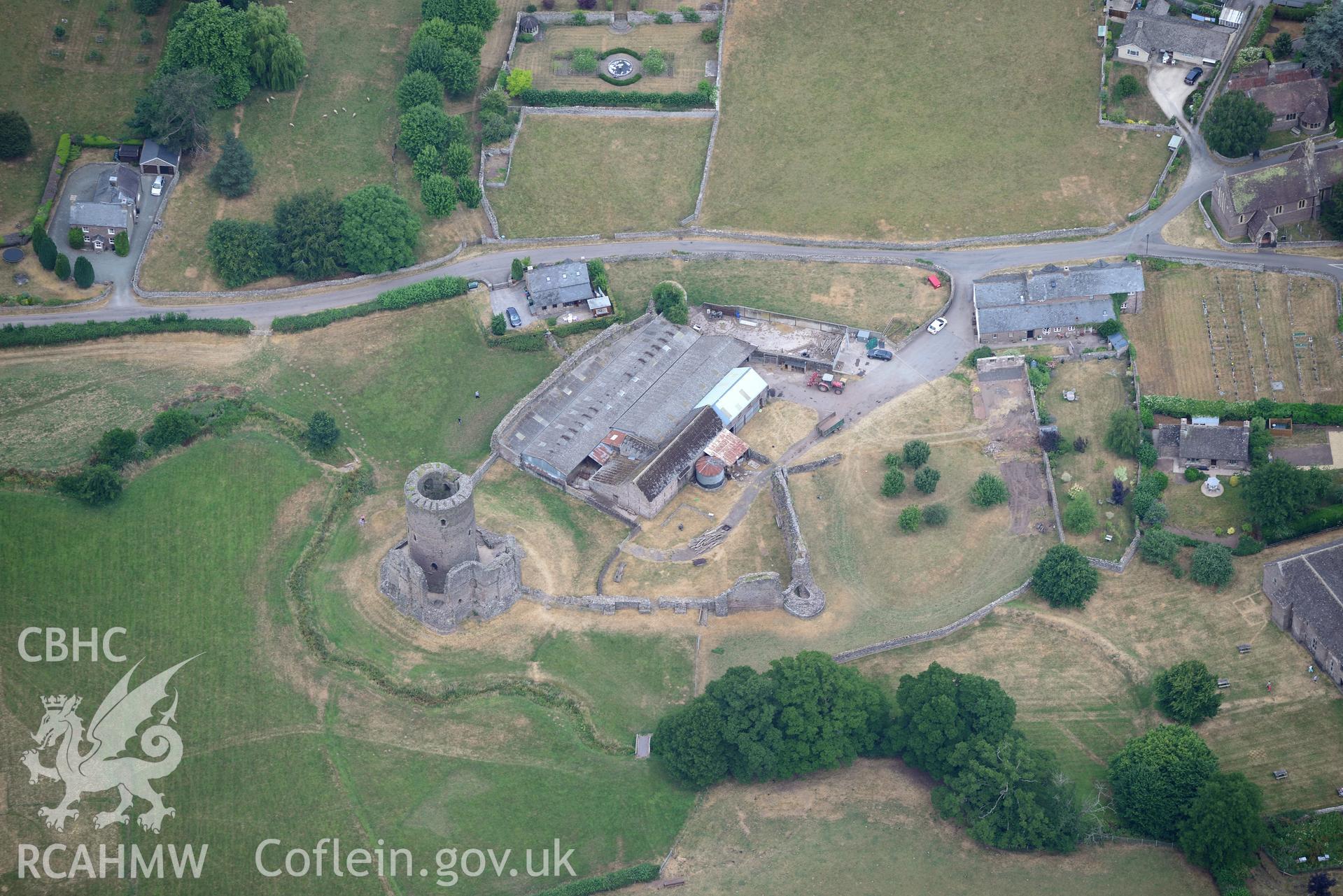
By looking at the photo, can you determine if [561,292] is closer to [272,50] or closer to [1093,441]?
[272,50]

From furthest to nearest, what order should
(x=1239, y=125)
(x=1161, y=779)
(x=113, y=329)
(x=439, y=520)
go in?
(x=1239, y=125) < (x=113, y=329) < (x=439, y=520) < (x=1161, y=779)

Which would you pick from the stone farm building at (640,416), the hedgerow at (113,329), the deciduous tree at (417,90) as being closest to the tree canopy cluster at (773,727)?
the stone farm building at (640,416)

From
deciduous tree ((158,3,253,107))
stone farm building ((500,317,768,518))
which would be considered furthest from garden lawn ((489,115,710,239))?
deciduous tree ((158,3,253,107))

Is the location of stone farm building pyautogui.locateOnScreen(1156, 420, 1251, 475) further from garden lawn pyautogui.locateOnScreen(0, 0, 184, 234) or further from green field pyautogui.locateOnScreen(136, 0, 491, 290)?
garden lawn pyautogui.locateOnScreen(0, 0, 184, 234)

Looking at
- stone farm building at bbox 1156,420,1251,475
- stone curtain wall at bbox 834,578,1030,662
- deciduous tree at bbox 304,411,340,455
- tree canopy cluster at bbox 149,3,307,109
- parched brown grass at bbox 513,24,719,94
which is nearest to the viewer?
stone curtain wall at bbox 834,578,1030,662

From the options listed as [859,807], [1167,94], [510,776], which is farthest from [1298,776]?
[1167,94]

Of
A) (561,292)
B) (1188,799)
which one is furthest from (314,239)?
(1188,799)

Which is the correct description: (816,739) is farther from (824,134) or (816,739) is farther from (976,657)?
(824,134)
